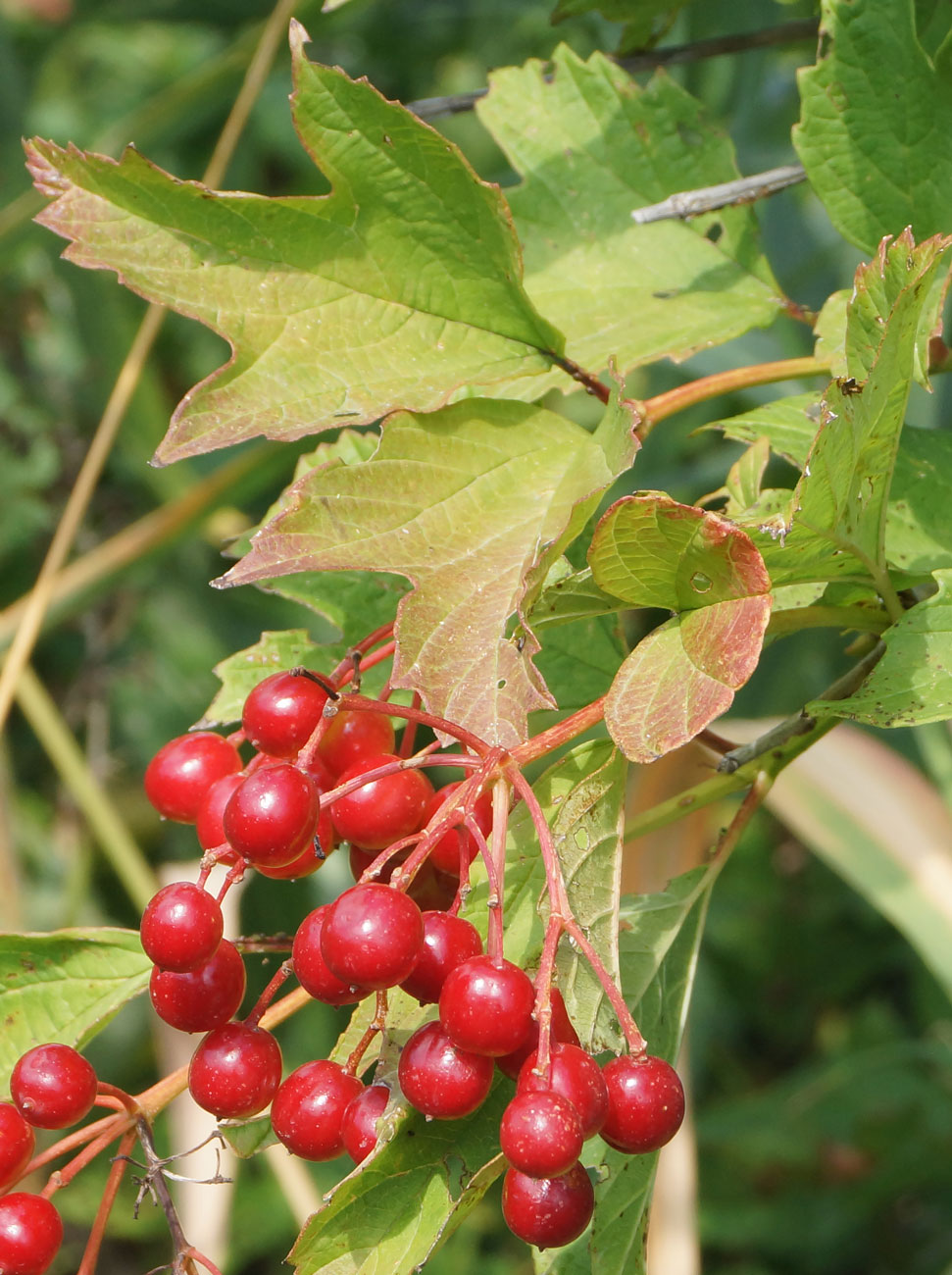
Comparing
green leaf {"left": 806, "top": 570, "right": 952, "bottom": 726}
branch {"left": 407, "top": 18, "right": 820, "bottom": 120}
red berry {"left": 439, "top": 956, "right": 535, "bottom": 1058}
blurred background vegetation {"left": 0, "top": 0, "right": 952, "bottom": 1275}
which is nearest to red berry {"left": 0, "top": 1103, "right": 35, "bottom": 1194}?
red berry {"left": 439, "top": 956, "right": 535, "bottom": 1058}

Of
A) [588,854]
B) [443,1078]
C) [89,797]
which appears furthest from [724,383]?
[89,797]

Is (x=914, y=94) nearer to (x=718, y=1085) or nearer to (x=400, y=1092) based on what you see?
(x=400, y=1092)

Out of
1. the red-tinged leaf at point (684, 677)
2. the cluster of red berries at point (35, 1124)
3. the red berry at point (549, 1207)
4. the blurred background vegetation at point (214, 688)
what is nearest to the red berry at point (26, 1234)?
the cluster of red berries at point (35, 1124)

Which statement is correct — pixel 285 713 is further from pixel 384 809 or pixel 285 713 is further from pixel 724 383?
pixel 724 383

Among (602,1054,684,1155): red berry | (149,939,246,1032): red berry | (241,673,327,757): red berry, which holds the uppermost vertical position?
(241,673,327,757): red berry

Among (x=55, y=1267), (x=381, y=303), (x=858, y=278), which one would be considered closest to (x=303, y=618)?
(x=55, y=1267)

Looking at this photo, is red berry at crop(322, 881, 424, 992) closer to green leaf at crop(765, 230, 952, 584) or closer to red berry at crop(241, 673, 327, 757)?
red berry at crop(241, 673, 327, 757)
